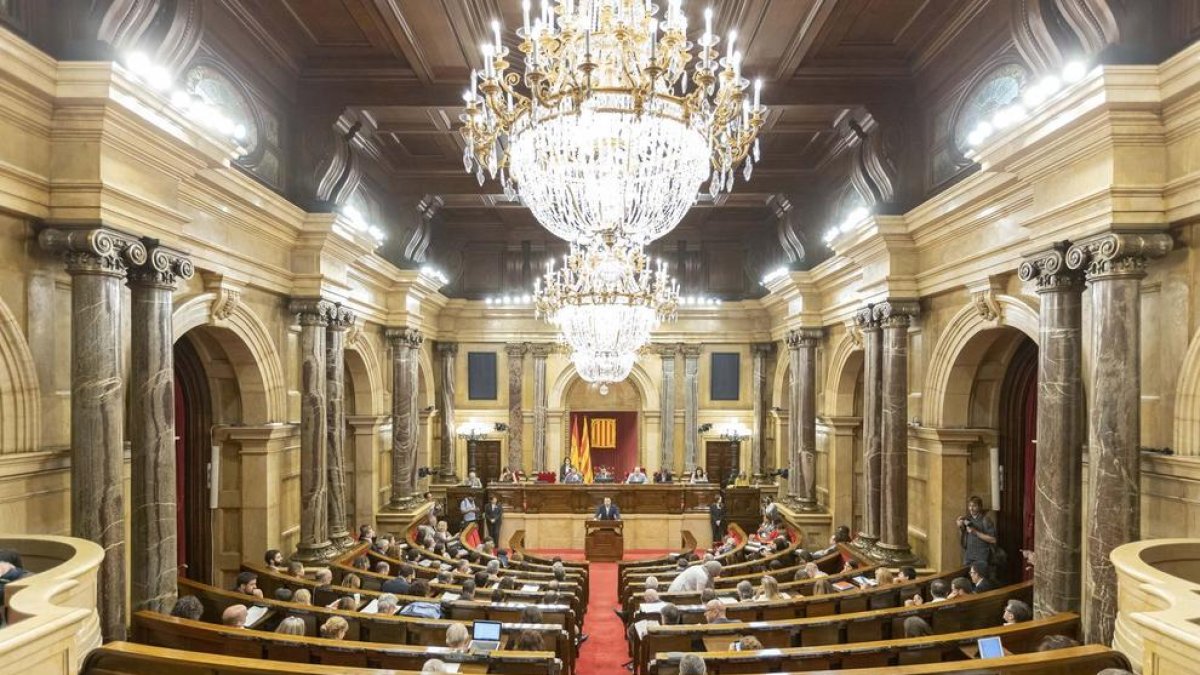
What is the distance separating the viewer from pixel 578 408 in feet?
73.7

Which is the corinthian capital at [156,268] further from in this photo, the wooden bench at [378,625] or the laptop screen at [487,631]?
the laptop screen at [487,631]

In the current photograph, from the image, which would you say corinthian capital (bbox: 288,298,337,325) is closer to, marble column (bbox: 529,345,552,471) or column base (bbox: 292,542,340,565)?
column base (bbox: 292,542,340,565)

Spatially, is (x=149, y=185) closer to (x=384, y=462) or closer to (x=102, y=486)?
(x=102, y=486)

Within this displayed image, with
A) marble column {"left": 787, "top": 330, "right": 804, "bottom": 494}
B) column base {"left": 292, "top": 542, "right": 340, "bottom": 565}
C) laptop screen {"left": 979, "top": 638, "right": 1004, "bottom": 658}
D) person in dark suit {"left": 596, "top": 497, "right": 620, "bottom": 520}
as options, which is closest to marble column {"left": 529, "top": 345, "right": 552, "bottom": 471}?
person in dark suit {"left": 596, "top": 497, "right": 620, "bottom": 520}

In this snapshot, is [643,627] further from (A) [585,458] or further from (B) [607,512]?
(A) [585,458]

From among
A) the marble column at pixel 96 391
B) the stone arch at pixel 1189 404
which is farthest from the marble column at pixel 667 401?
the marble column at pixel 96 391

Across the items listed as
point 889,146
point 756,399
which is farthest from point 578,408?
point 889,146

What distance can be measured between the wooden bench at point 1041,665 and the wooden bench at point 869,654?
2.74 ft

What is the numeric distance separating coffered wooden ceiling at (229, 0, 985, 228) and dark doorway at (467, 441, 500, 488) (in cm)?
1032

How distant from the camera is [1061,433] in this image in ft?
22.7

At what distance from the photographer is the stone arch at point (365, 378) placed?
1434cm

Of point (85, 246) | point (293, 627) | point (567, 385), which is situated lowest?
point (293, 627)

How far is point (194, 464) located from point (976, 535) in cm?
1046

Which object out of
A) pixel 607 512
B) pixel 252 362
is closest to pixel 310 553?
pixel 252 362
